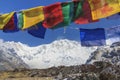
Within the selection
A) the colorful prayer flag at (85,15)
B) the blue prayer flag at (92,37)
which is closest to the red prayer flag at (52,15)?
the colorful prayer flag at (85,15)

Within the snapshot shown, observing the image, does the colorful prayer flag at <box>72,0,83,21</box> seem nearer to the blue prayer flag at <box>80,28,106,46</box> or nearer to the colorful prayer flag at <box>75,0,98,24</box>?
the colorful prayer flag at <box>75,0,98,24</box>

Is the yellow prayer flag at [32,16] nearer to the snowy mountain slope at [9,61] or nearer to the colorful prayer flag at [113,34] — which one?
the colorful prayer flag at [113,34]

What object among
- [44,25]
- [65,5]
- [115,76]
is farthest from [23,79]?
[115,76]

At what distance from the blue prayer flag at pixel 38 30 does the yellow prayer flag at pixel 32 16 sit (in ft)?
0.65

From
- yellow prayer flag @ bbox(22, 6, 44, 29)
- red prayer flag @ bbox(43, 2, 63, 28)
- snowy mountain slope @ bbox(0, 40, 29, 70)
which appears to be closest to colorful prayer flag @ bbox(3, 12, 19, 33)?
yellow prayer flag @ bbox(22, 6, 44, 29)

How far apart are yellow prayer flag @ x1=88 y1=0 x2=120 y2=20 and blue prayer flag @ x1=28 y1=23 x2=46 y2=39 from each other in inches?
81.3

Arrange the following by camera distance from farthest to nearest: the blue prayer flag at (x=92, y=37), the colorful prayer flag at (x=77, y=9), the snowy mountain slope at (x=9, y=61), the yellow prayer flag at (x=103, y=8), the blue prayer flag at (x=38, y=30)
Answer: the snowy mountain slope at (x=9, y=61) < the blue prayer flag at (x=38, y=30) < the blue prayer flag at (x=92, y=37) < the colorful prayer flag at (x=77, y=9) < the yellow prayer flag at (x=103, y=8)

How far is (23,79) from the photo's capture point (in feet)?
49.6

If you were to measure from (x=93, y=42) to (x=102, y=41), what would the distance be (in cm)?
32

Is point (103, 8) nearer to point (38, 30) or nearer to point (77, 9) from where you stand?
point (77, 9)

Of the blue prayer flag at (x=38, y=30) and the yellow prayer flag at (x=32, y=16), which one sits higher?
the yellow prayer flag at (x=32, y=16)

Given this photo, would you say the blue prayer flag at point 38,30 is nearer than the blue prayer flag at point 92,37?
No

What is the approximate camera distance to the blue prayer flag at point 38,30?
15102 mm

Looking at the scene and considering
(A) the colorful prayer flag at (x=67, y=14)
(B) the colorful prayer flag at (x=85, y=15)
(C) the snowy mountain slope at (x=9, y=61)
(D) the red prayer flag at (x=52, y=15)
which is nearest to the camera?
(B) the colorful prayer flag at (x=85, y=15)
